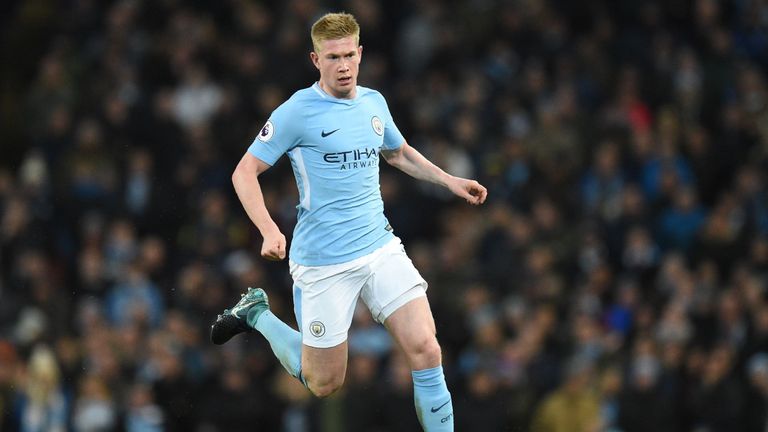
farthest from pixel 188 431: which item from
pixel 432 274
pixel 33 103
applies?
pixel 33 103

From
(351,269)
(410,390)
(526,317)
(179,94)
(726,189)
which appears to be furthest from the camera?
(179,94)

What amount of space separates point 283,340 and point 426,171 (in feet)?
4.76

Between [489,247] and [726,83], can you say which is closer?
[489,247]

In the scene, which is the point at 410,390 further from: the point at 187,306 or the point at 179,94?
the point at 179,94

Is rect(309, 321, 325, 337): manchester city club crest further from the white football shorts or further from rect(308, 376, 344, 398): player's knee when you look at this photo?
rect(308, 376, 344, 398): player's knee

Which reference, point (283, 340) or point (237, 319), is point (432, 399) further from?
point (237, 319)

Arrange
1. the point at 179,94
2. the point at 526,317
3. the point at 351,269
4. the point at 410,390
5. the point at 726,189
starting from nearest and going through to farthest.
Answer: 1. the point at 351,269
2. the point at 410,390
3. the point at 526,317
4. the point at 726,189
5. the point at 179,94

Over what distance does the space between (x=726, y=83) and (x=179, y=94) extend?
665 cm

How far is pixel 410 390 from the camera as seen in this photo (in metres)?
14.6

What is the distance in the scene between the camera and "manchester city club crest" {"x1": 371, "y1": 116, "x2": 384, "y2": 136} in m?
9.16

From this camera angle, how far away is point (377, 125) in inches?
362

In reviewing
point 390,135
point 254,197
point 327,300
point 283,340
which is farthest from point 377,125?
point 283,340

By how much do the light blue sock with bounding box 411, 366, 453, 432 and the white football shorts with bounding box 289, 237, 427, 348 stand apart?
44cm

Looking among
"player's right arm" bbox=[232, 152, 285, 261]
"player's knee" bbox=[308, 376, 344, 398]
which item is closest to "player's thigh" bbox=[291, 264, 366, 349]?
"player's knee" bbox=[308, 376, 344, 398]
